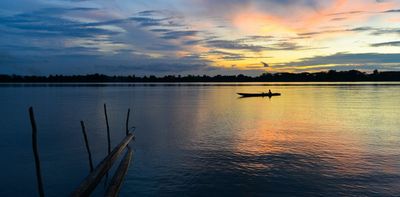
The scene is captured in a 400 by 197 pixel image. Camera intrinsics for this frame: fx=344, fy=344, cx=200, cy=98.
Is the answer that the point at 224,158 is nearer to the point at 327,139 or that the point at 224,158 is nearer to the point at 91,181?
the point at 91,181

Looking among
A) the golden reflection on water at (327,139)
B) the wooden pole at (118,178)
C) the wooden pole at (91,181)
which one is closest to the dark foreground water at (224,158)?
the golden reflection on water at (327,139)

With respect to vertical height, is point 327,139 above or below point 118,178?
below

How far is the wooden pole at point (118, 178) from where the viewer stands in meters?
11.3

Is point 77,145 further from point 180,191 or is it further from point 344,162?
point 344,162

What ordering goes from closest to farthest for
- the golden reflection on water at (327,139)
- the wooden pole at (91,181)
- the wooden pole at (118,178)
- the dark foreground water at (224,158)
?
the wooden pole at (91,181) → the wooden pole at (118,178) → the dark foreground water at (224,158) → the golden reflection on water at (327,139)

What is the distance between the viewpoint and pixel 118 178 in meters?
12.9

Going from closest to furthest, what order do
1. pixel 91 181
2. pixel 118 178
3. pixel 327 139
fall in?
pixel 91 181, pixel 118 178, pixel 327 139

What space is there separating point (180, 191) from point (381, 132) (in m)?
19.6

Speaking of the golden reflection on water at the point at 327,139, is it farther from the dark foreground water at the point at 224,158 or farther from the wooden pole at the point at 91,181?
the wooden pole at the point at 91,181

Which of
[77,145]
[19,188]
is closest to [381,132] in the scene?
[77,145]

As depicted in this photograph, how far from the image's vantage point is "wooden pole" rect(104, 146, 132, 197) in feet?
37.2

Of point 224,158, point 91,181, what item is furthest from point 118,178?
point 224,158

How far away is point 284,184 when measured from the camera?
42.9 feet

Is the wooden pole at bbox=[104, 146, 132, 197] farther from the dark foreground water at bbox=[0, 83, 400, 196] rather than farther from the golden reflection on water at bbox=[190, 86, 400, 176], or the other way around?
the golden reflection on water at bbox=[190, 86, 400, 176]
